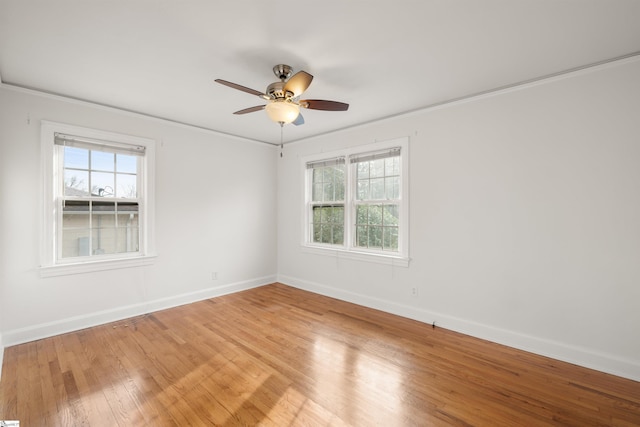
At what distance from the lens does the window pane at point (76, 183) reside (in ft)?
10.6

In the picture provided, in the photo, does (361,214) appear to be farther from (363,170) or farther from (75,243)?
(75,243)

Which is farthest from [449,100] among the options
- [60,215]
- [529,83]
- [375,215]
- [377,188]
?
[60,215]

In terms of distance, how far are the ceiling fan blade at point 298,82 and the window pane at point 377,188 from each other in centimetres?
207

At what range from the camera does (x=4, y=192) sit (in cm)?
282

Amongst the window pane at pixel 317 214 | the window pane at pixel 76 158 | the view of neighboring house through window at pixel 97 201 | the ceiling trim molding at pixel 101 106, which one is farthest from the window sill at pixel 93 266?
the window pane at pixel 317 214

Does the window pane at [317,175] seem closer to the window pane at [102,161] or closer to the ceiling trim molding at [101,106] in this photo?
the ceiling trim molding at [101,106]

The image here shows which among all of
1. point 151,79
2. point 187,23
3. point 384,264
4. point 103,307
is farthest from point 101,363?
point 384,264

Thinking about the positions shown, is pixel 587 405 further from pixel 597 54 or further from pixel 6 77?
pixel 6 77

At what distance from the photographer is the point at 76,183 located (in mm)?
3303

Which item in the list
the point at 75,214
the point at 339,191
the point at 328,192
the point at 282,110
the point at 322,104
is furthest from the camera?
the point at 328,192

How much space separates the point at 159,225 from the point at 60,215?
1.01 metres

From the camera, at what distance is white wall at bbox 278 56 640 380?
2398mm

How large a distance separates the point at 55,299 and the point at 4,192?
3.96ft

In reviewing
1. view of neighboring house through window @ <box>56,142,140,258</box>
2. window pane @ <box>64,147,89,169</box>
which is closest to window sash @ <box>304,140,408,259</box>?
view of neighboring house through window @ <box>56,142,140,258</box>
